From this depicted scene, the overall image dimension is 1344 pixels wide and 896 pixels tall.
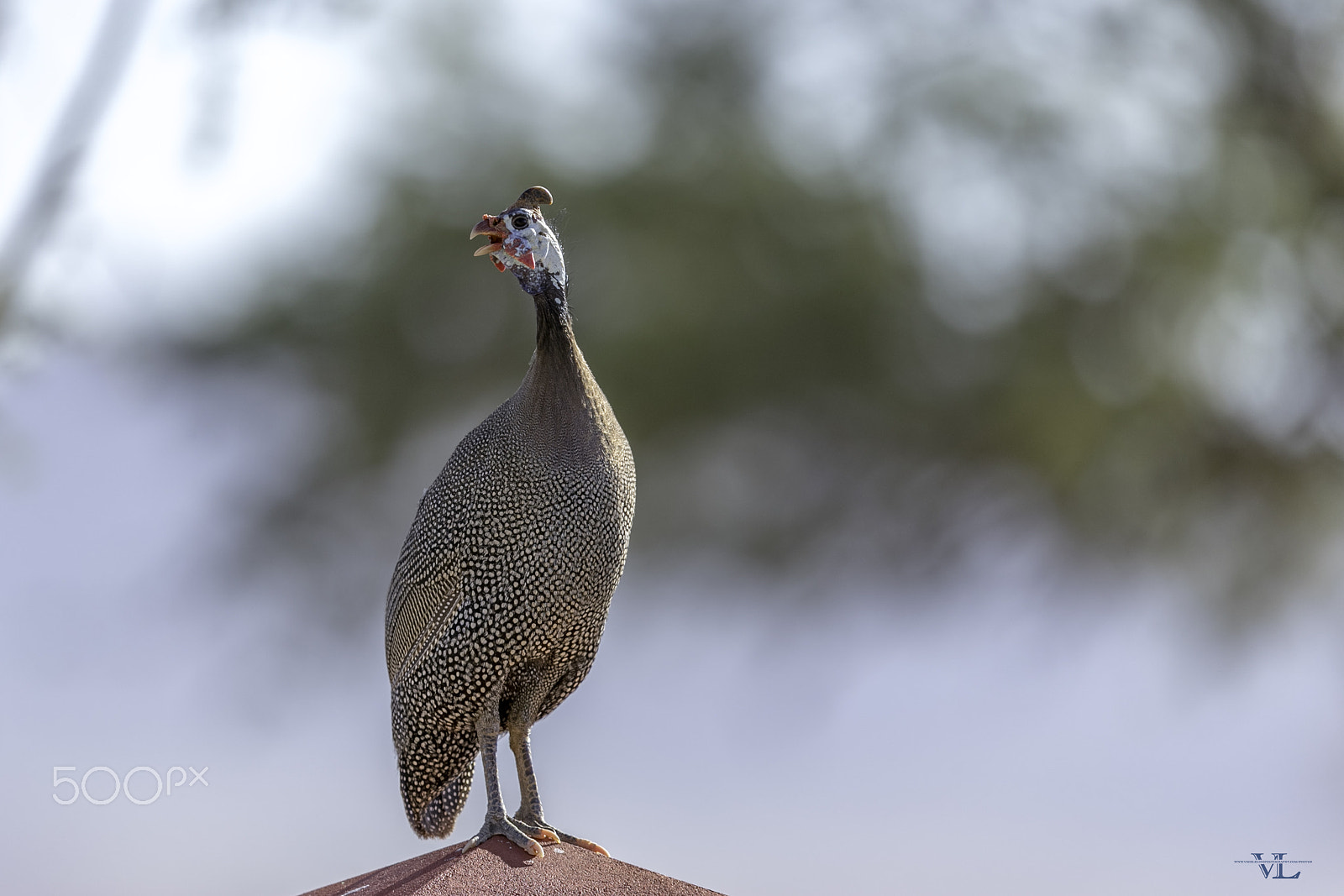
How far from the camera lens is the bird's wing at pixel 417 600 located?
3160mm

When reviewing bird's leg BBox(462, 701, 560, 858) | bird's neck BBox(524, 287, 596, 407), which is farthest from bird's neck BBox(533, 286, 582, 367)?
bird's leg BBox(462, 701, 560, 858)

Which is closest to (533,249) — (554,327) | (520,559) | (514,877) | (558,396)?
(554,327)

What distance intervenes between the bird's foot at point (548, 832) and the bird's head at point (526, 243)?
136cm

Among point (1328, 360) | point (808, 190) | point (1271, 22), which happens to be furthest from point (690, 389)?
point (1271, 22)

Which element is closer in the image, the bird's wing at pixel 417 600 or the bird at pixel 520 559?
the bird at pixel 520 559

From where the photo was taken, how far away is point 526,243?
122 inches

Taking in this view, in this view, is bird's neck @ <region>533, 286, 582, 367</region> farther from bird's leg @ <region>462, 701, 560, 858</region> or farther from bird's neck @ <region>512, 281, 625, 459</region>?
bird's leg @ <region>462, 701, 560, 858</region>

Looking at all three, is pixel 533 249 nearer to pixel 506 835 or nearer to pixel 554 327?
pixel 554 327

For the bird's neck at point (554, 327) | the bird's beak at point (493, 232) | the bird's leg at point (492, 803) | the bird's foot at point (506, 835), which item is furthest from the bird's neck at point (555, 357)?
the bird's foot at point (506, 835)

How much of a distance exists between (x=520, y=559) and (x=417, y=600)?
0.38 meters

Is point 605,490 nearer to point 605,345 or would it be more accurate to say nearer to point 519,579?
point 519,579

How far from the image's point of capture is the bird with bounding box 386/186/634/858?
304cm

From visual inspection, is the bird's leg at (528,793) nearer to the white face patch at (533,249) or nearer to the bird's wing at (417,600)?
the bird's wing at (417,600)

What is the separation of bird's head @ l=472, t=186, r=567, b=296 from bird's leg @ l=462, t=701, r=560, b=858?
1.06 m
